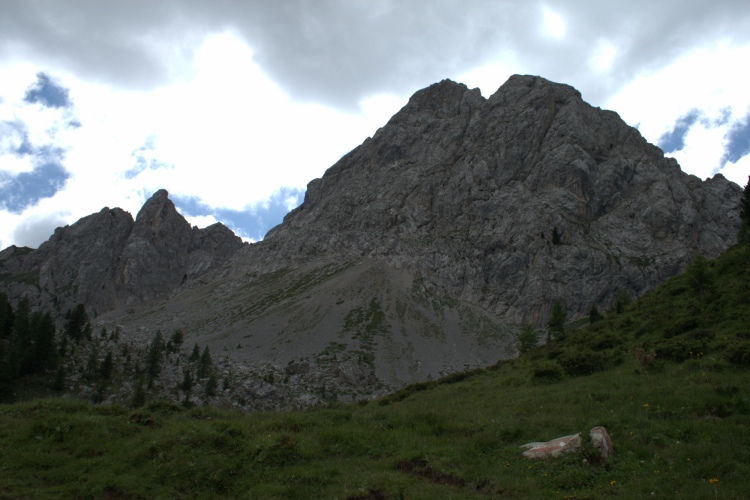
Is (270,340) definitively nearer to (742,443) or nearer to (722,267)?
(722,267)

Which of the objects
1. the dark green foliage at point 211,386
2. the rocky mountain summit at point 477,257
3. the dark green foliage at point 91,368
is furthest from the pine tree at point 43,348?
the rocky mountain summit at point 477,257

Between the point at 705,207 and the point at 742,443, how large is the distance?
18190cm

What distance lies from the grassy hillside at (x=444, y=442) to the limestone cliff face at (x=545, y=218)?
127090 millimetres

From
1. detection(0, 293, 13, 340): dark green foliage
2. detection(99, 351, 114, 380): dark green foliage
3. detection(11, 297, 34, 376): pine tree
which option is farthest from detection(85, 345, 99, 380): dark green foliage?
detection(0, 293, 13, 340): dark green foliage

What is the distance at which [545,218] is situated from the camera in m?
159

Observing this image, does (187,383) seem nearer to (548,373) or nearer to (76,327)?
(76,327)

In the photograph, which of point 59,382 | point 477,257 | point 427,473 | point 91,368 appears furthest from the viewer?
point 477,257

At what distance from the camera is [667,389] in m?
18.4

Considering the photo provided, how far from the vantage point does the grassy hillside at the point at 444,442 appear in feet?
41.4

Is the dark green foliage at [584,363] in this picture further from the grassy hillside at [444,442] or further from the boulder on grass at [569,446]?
the boulder on grass at [569,446]

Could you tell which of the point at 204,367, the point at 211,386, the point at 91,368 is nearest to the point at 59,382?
the point at 91,368

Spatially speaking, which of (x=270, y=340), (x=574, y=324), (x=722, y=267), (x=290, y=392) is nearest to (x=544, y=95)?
(x=574, y=324)

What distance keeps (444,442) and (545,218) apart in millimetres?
152925

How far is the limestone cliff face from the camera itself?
484ft
